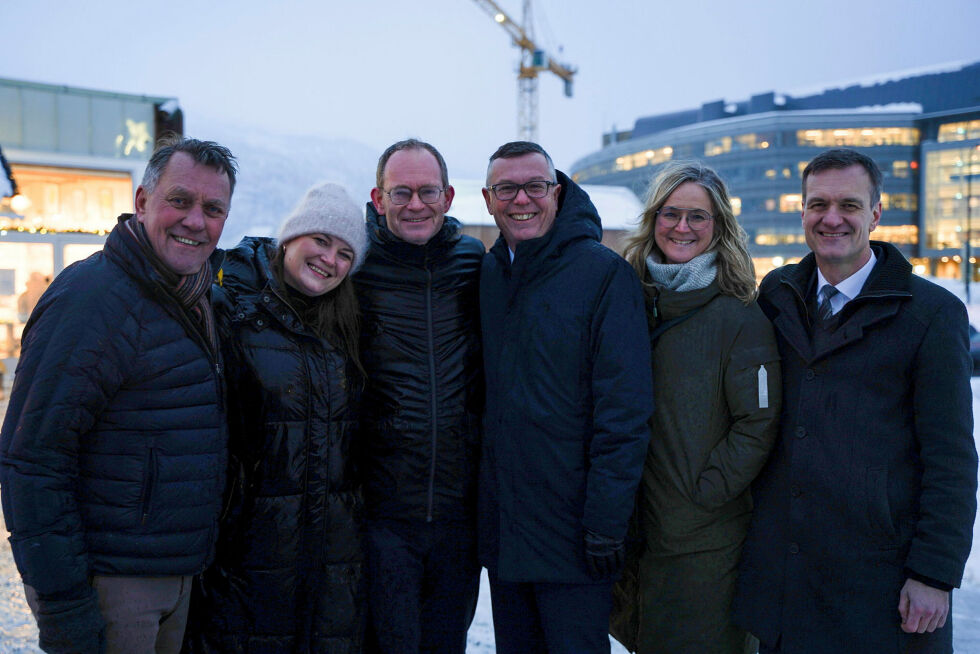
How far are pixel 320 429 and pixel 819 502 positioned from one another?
5.89 ft

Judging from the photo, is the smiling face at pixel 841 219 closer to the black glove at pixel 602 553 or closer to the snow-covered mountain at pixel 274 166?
the black glove at pixel 602 553

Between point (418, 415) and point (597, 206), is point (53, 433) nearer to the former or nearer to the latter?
point (418, 415)

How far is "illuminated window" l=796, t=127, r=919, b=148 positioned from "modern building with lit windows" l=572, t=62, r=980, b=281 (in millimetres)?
92

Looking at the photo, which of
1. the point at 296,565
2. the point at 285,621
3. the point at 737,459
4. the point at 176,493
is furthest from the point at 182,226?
the point at 737,459

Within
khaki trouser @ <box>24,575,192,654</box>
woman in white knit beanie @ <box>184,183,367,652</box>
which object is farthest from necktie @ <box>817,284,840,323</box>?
khaki trouser @ <box>24,575,192,654</box>

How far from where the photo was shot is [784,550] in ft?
7.60

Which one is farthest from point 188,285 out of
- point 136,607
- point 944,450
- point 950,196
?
point 950,196

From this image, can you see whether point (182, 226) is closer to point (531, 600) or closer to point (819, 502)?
point (531, 600)

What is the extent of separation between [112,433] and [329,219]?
3.51 ft

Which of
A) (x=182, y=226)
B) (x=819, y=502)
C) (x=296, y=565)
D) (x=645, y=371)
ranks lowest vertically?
(x=296, y=565)

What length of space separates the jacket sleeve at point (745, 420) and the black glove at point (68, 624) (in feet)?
6.49

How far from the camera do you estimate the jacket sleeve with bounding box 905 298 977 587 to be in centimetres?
203

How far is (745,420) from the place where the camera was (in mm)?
2336

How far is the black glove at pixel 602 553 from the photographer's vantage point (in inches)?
89.4
